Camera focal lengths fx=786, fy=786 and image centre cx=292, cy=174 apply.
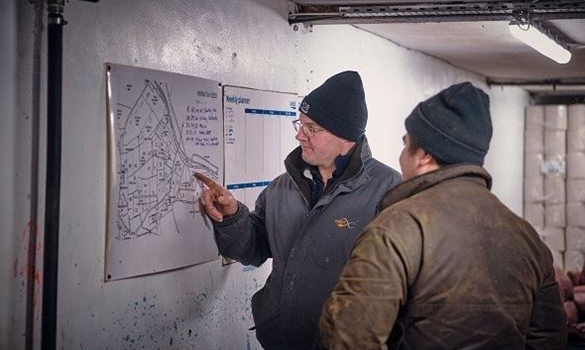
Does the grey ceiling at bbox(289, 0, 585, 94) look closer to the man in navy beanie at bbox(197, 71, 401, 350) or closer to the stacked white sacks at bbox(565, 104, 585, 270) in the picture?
the stacked white sacks at bbox(565, 104, 585, 270)

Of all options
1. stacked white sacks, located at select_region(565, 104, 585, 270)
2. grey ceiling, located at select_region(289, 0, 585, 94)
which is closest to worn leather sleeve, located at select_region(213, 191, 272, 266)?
grey ceiling, located at select_region(289, 0, 585, 94)

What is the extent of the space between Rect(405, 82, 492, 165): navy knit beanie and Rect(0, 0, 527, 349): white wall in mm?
1187

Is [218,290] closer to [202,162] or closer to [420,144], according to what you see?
[202,162]

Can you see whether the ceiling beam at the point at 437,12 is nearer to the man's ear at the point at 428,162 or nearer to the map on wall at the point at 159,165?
the map on wall at the point at 159,165

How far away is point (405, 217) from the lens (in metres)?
2.23

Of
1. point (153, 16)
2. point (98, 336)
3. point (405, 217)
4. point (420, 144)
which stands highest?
point (153, 16)

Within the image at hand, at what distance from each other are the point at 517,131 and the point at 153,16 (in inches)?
315

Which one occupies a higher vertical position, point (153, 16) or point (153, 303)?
point (153, 16)

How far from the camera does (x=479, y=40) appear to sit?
6.00m

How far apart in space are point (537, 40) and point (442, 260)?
9.99 feet

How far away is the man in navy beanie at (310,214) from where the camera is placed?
320 cm

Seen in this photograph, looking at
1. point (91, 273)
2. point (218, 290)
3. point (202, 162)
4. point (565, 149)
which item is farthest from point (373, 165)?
point (565, 149)

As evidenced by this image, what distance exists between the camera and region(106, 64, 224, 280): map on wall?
295cm

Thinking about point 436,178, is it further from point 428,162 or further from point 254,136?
point 254,136
